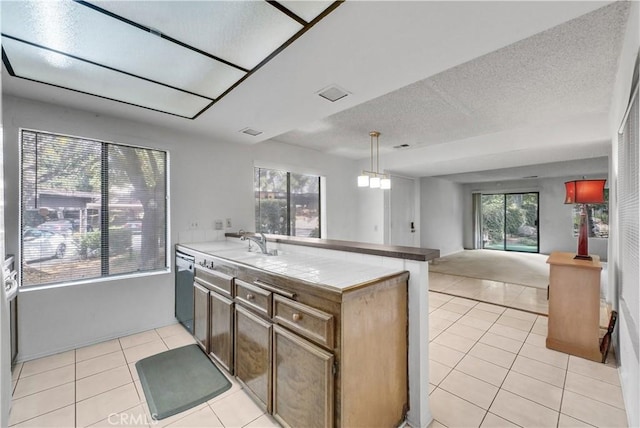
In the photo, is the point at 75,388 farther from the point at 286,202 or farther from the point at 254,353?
the point at 286,202

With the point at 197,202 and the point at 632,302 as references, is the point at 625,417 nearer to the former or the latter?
the point at 632,302

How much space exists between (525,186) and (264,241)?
9226mm

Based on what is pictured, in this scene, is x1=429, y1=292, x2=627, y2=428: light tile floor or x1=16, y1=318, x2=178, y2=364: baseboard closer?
x1=429, y1=292, x2=627, y2=428: light tile floor

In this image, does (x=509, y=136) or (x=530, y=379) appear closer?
(x=530, y=379)

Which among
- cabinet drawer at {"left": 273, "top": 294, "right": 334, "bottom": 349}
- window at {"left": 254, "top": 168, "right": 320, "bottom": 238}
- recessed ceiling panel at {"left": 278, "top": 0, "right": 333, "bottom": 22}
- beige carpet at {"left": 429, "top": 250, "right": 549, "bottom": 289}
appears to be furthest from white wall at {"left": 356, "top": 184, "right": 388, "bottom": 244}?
recessed ceiling panel at {"left": 278, "top": 0, "right": 333, "bottom": 22}

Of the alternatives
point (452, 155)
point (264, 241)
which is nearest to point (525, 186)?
point (452, 155)

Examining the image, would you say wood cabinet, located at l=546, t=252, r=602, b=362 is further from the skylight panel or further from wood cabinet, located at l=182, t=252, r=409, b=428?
the skylight panel

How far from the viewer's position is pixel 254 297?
1850 millimetres

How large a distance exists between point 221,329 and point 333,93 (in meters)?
2.19

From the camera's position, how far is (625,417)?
5.82 ft

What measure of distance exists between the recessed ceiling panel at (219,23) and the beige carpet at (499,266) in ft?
18.5

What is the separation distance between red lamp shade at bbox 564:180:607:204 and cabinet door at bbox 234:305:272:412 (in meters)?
3.14

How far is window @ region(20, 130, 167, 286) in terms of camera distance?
2521 millimetres

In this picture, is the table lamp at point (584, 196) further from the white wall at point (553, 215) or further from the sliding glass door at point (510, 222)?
the sliding glass door at point (510, 222)
